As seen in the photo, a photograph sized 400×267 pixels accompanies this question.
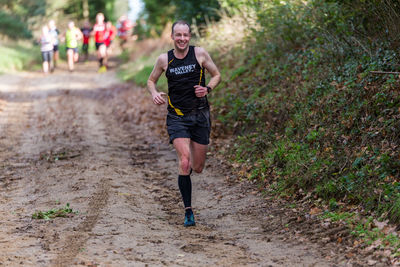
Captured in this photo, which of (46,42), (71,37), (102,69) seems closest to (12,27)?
(102,69)

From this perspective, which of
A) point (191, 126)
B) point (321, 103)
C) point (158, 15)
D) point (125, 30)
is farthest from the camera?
point (125, 30)

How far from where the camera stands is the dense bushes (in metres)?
6.55

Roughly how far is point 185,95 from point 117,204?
1.81 meters

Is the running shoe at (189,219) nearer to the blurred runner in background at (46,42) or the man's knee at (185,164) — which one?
the man's knee at (185,164)

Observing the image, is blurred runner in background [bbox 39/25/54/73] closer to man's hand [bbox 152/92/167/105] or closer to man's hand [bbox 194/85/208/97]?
man's hand [bbox 152/92/167/105]

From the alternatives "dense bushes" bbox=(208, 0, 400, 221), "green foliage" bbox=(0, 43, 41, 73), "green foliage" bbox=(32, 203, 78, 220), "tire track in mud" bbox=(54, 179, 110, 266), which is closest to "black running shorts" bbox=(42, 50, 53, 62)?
"green foliage" bbox=(0, 43, 41, 73)

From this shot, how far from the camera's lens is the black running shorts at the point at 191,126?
255 inches

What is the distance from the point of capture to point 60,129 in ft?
42.3

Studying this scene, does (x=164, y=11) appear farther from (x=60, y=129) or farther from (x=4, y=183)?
(x=4, y=183)

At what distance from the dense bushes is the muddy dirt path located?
77cm

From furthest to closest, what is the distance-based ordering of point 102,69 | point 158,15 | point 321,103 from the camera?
point 158,15, point 102,69, point 321,103

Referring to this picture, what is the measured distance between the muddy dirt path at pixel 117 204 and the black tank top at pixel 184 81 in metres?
1.45

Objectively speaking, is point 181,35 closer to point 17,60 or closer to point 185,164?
point 185,164

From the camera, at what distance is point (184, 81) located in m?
6.42
